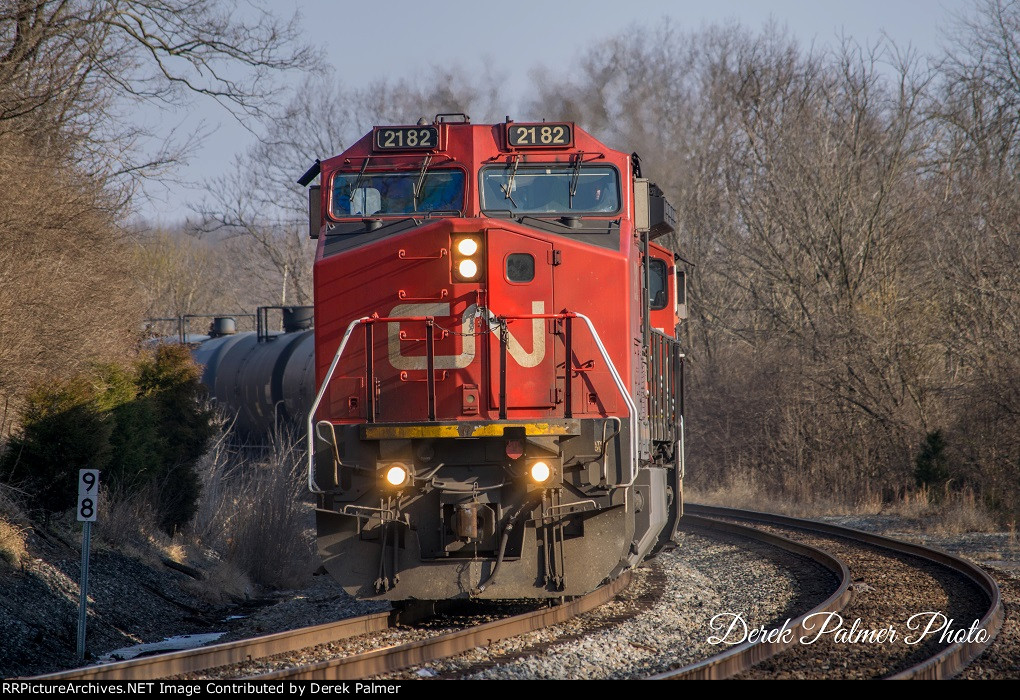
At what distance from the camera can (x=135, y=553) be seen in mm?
12609

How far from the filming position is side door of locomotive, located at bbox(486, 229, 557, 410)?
8695 mm

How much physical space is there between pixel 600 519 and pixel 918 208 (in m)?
21.7

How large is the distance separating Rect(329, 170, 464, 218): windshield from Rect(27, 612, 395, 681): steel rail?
3.64 metres

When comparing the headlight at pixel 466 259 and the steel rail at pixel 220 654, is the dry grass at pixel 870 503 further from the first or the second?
the steel rail at pixel 220 654

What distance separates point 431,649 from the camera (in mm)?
7406

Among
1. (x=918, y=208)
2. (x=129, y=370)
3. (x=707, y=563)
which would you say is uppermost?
(x=918, y=208)

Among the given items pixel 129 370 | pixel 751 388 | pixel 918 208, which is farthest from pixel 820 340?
pixel 129 370

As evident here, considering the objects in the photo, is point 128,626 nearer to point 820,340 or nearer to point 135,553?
point 135,553

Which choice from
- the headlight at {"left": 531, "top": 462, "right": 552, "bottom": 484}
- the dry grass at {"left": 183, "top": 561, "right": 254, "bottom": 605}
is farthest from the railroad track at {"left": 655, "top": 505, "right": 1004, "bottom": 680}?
the dry grass at {"left": 183, "top": 561, "right": 254, "bottom": 605}

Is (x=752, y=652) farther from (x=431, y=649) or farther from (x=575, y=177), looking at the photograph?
(x=575, y=177)

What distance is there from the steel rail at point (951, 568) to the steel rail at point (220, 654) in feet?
14.2

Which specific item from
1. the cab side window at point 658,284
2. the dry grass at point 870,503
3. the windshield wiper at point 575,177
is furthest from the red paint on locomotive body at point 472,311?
the dry grass at point 870,503

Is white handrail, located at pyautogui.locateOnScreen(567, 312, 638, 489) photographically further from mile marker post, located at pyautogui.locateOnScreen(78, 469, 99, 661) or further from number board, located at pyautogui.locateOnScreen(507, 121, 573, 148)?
mile marker post, located at pyautogui.locateOnScreen(78, 469, 99, 661)

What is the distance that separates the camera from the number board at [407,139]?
9.20m
